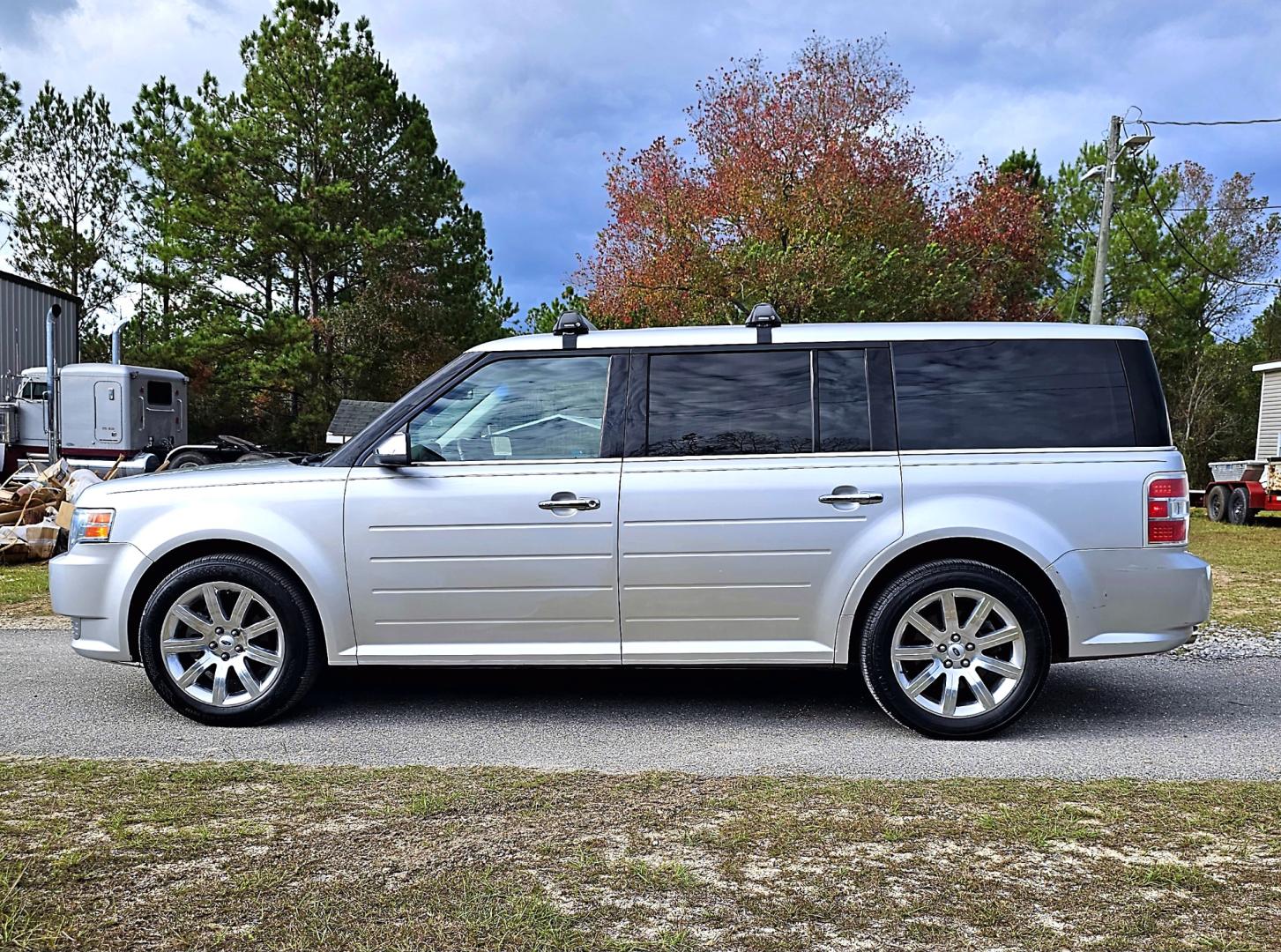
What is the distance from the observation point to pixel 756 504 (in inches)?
204

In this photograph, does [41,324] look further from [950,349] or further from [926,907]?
[926,907]

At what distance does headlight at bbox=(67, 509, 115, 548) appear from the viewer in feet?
18.1

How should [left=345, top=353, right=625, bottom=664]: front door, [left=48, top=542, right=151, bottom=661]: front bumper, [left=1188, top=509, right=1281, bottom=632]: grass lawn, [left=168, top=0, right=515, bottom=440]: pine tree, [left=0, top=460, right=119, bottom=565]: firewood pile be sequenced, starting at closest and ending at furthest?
[left=345, top=353, right=625, bottom=664]: front door < [left=48, top=542, right=151, bottom=661]: front bumper < [left=1188, top=509, right=1281, bottom=632]: grass lawn < [left=0, top=460, right=119, bottom=565]: firewood pile < [left=168, top=0, right=515, bottom=440]: pine tree

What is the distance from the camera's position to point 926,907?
127 inches

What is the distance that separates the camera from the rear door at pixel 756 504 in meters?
5.19

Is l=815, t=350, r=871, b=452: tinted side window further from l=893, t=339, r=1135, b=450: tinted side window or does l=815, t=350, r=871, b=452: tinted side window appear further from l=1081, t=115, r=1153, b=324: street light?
l=1081, t=115, r=1153, b=324: street light

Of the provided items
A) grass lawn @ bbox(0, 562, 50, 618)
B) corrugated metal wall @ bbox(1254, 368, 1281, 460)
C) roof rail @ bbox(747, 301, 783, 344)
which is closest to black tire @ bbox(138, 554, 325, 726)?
roof rail @ bbox(747, 301, 783, 344)

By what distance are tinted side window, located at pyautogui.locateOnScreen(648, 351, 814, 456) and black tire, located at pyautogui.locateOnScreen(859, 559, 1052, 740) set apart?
2.68 feet

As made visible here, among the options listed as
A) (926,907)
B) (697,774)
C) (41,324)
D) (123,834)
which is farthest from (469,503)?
(41,324)

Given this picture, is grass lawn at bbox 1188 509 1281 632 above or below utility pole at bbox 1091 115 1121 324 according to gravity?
below

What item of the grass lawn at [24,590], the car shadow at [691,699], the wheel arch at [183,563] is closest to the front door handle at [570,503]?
the car shadow at [691,699]

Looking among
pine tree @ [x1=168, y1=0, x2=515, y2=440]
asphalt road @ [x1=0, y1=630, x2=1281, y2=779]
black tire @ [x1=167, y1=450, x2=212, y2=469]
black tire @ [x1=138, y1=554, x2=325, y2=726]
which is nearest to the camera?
asphalt road @ [x1=0, y1=630, x2=1281, y2=779]

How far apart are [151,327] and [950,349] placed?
3376cm

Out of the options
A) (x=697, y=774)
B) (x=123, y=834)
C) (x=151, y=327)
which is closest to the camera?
(x=123, y=834)
